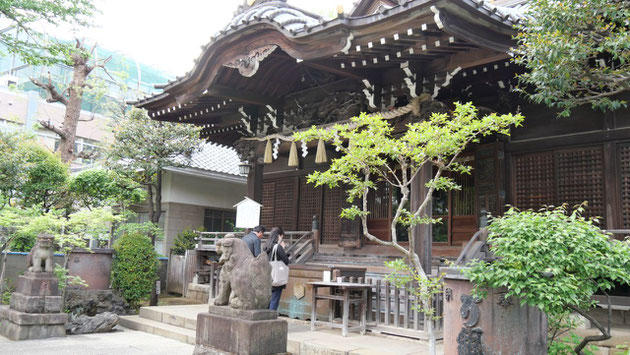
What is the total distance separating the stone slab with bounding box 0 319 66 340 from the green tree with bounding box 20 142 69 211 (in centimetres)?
442

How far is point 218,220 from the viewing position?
18.9 meters

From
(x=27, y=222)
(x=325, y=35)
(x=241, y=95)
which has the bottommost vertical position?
(x=27, y=222)

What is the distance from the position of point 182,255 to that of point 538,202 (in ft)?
34.0

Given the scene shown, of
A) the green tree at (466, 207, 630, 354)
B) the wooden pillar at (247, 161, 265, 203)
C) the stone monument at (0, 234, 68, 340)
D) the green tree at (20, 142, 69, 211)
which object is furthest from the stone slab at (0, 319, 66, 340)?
the green tree at (466, 207, 630, 354)

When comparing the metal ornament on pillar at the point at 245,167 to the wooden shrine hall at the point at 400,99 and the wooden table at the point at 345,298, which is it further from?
the wooden table at the point at 345,298

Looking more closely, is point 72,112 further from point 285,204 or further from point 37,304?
point 37,304

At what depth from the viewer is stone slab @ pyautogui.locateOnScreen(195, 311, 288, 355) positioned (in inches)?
212

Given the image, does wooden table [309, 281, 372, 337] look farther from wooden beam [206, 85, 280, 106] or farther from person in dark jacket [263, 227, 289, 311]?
wooden beam [206, 85, 280, 106]

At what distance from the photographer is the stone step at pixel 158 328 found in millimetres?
8283

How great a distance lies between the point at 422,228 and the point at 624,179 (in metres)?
3.53

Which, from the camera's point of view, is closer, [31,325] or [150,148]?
[31,325]

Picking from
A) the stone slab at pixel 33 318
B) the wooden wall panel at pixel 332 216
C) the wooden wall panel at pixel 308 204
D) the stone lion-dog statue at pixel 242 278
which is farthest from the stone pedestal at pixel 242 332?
the wooden wall panel at pixel 308 204

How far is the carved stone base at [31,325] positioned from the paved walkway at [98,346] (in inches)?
6.2

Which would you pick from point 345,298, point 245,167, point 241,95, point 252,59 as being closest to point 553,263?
point 345,298
